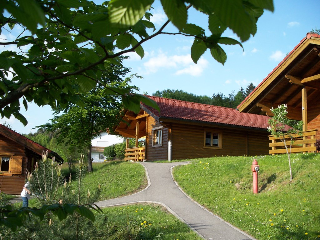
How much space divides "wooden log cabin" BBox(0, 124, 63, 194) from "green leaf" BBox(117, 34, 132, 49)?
62.5ft

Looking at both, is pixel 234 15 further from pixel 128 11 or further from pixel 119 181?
pixel 119 181

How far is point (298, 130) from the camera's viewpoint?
1216 cm

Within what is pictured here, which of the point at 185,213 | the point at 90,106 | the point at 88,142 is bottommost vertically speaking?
the point at 185,213

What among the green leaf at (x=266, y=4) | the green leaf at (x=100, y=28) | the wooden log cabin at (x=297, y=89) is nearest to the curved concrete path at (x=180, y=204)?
the wooden log cabin at (x=297, y=89)

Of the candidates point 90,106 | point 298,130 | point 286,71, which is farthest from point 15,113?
point 90,106

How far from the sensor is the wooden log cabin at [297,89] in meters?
12.6

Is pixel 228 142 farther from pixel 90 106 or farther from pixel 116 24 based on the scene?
pixel 116 24

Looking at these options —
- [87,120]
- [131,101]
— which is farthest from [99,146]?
[131,101]

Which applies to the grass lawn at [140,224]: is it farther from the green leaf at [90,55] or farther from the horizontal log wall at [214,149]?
the horizontal log wall at [214,149]

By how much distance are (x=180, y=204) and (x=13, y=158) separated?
1336 centimetres

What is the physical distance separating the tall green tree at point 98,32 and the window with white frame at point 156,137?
19.6 metres

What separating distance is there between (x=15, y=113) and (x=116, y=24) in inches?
76.2

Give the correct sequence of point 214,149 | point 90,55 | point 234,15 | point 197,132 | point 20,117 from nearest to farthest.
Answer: point 234,15 → point 90,55 → point 20,117 → point 197,132 → point 214,149

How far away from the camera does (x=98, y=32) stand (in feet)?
4.00
